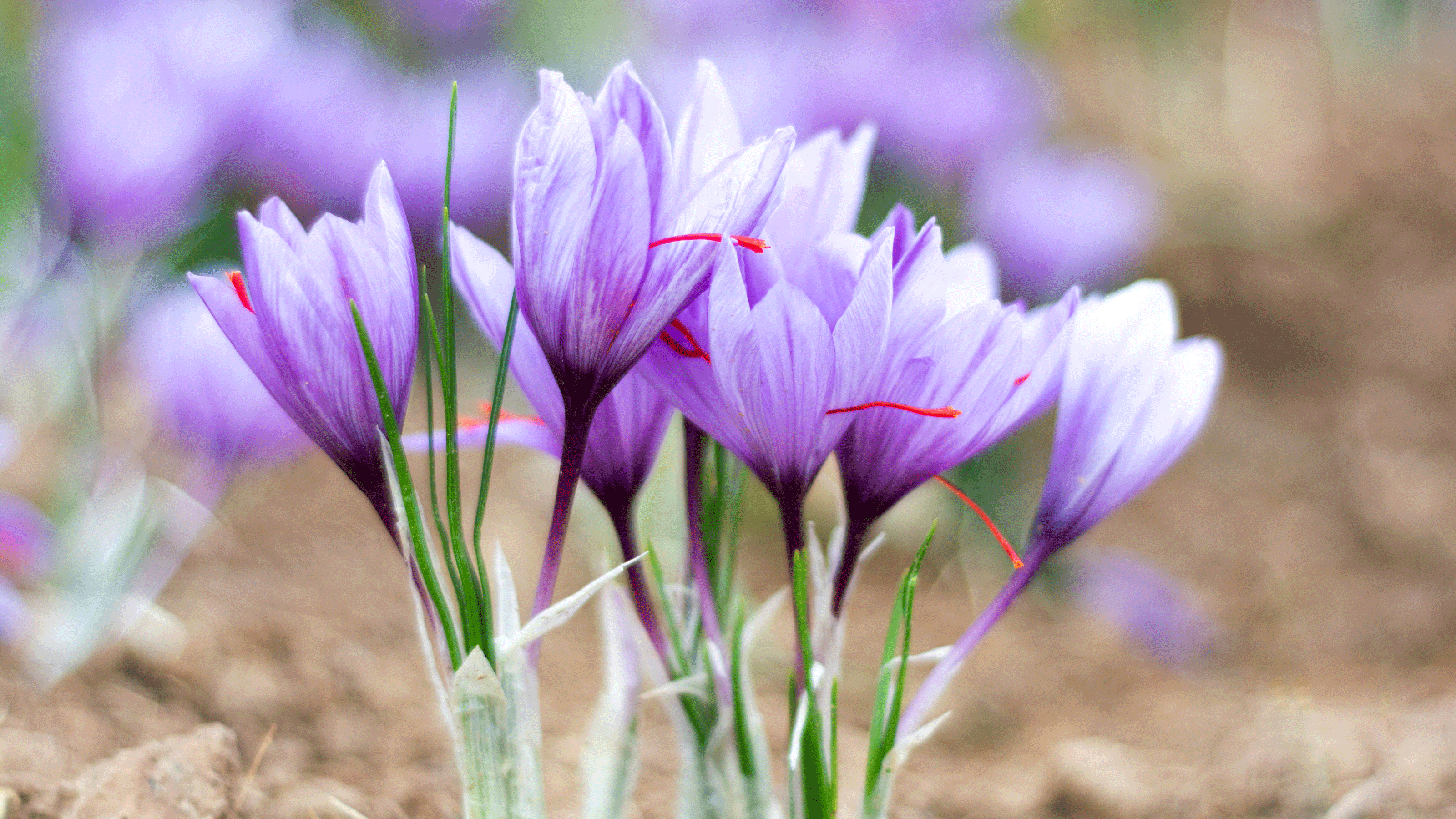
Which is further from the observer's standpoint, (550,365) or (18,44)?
(18,44)

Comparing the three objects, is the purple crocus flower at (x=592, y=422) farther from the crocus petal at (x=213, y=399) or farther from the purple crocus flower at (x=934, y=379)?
the crocus petal at (x=213, y=399)

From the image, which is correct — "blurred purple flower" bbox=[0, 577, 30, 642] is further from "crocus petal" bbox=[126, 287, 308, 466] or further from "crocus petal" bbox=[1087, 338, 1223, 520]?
"crocus petal" bbox=[1087, 338, 1223, 520]

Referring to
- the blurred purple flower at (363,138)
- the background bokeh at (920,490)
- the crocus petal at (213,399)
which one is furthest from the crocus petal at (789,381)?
the blurred purple flower at (363,138)

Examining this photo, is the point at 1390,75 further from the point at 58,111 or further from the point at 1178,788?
the point at 58,111

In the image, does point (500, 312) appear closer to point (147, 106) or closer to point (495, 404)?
point (495, 404)

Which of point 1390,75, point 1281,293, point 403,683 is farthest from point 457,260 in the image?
point 1390,75
